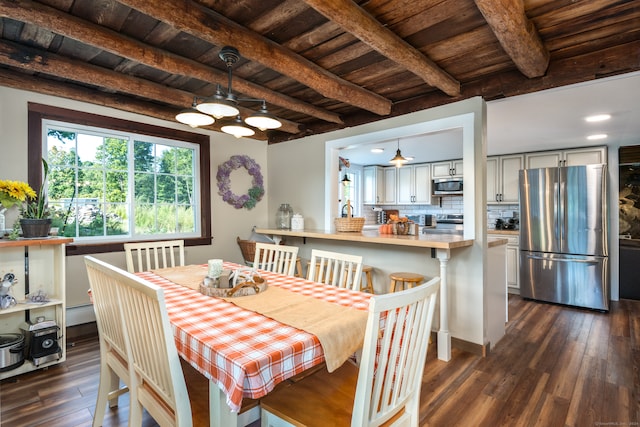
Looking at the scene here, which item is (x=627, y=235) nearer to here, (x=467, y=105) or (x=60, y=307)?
(x=467, y=105)

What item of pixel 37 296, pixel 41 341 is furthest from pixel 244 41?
pixel 41 341

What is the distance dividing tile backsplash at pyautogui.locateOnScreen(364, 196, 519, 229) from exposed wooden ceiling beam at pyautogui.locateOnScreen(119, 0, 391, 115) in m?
3.79

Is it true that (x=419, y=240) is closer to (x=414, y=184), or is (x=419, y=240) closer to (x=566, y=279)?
(x=566, y=279)

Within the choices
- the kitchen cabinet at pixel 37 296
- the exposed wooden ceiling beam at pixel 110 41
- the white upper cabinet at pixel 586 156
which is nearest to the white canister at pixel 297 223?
the exposed wooden ceiling beam at pixel 110 41

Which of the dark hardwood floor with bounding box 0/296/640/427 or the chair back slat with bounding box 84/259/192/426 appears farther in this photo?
the dark hardwood floor with bounding box 0/296/640/427

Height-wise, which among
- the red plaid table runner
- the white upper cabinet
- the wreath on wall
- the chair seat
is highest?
the white upper cabinet

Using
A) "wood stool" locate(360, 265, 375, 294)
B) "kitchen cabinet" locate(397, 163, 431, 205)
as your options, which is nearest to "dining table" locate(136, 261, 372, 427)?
"wood stool" locate(360, 265, 375, 294)

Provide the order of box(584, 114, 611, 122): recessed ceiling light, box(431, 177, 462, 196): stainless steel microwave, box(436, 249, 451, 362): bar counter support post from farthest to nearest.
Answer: box(431, 177, 462, 196): stainless steel microwave, box(584, 114, 611, 122): recessed ceiling light, box(436, 249, 451, 362): bar counter support post

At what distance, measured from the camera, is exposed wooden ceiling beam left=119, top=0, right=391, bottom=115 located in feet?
5.21

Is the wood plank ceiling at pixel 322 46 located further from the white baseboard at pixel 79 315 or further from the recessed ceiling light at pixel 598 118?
the white baseboard at pixel 79 315

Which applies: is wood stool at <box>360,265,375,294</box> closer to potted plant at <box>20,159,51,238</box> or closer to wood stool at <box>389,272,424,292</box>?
wood stool at <box>389,272,424,292</box>

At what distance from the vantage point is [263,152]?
446cm

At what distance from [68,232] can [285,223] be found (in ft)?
7.17

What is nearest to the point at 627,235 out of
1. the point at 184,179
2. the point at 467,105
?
the point at 467,105
